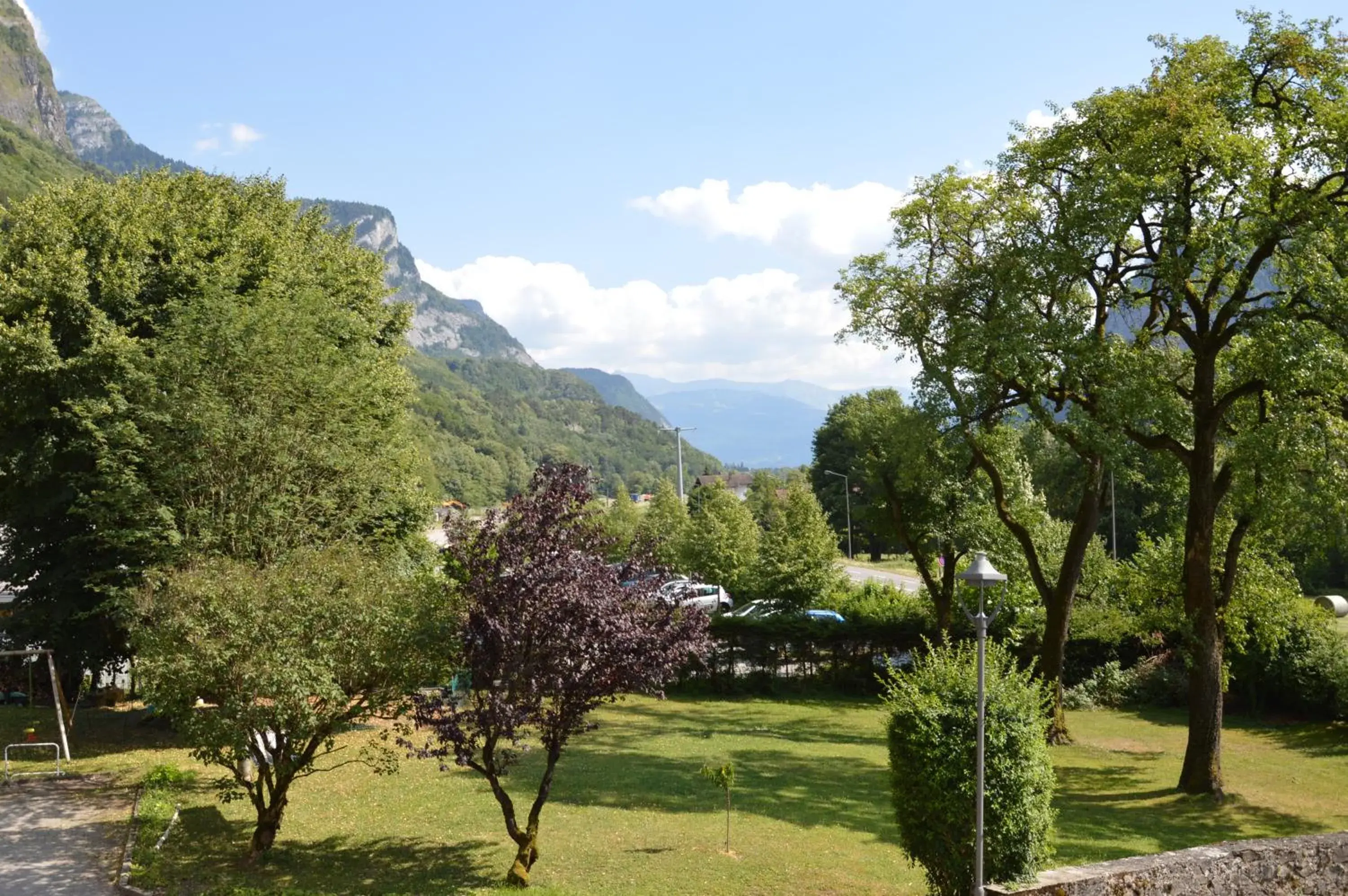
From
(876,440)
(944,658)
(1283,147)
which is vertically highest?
(1283,147)

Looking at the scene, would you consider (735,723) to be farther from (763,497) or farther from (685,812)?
(763,497)

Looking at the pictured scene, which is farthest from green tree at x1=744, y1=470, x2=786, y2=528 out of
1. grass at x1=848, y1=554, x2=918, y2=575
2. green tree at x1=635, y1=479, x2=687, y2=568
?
grass at x1=848, y1=554, x2=918, y2=575

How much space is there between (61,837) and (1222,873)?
15.3 metres

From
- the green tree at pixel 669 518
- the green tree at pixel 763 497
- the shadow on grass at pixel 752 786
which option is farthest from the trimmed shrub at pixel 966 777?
the green tree at pixel 763 497

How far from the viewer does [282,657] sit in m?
12.6

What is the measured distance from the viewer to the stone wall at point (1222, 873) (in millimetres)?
8625

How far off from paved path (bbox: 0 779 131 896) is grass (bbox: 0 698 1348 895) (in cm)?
81

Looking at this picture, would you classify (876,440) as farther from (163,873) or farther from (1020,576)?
(163,873)

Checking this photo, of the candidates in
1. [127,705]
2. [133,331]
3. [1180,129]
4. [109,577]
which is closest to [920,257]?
[1180,129]

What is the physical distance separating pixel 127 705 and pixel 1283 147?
29.2 metres

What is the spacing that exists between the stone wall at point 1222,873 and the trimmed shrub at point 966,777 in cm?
79

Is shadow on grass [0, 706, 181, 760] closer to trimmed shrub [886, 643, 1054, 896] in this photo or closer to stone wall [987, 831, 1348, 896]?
trimmed shrub [886, 643, 1054, 896]

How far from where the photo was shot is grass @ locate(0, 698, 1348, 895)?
42.0 ft

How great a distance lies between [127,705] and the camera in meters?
26.5
